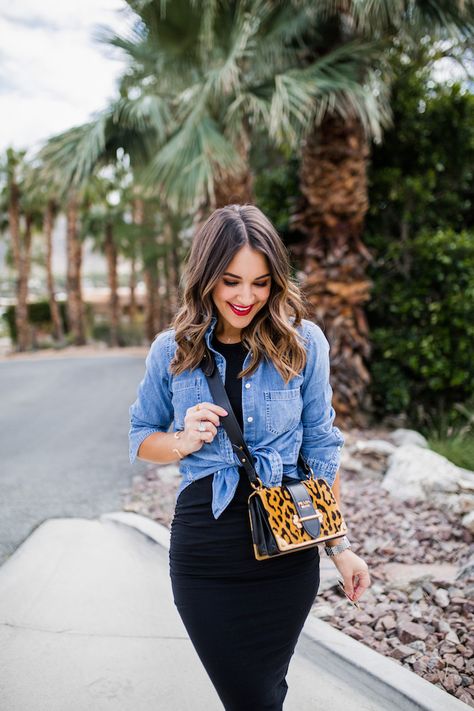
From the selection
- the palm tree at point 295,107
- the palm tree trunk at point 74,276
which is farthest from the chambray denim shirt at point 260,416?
the palm tree trunk at point 74,276

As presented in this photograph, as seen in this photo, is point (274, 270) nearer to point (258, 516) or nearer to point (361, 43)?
point (258, 516)

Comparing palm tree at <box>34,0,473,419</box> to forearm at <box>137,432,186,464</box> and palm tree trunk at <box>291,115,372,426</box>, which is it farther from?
forearm at <box>137,432,186,464</box>

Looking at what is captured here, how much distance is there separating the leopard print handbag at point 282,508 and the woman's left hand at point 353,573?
0.16 metres

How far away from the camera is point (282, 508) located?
1.58 m

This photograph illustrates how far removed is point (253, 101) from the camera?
6.02 m

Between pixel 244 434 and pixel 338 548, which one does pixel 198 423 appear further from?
pixel 338 548

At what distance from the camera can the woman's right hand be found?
5.18ft

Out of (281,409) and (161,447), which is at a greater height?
(281,409)

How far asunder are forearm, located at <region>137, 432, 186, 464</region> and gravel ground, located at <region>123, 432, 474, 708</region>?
63.5 inches

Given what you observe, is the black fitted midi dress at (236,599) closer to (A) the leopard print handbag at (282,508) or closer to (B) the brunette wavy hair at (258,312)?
(A) the leopard print handbag at (282,508)

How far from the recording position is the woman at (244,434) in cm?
159

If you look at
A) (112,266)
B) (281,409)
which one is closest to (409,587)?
(281,409)

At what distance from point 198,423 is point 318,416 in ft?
1.23

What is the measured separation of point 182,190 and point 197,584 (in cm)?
520
